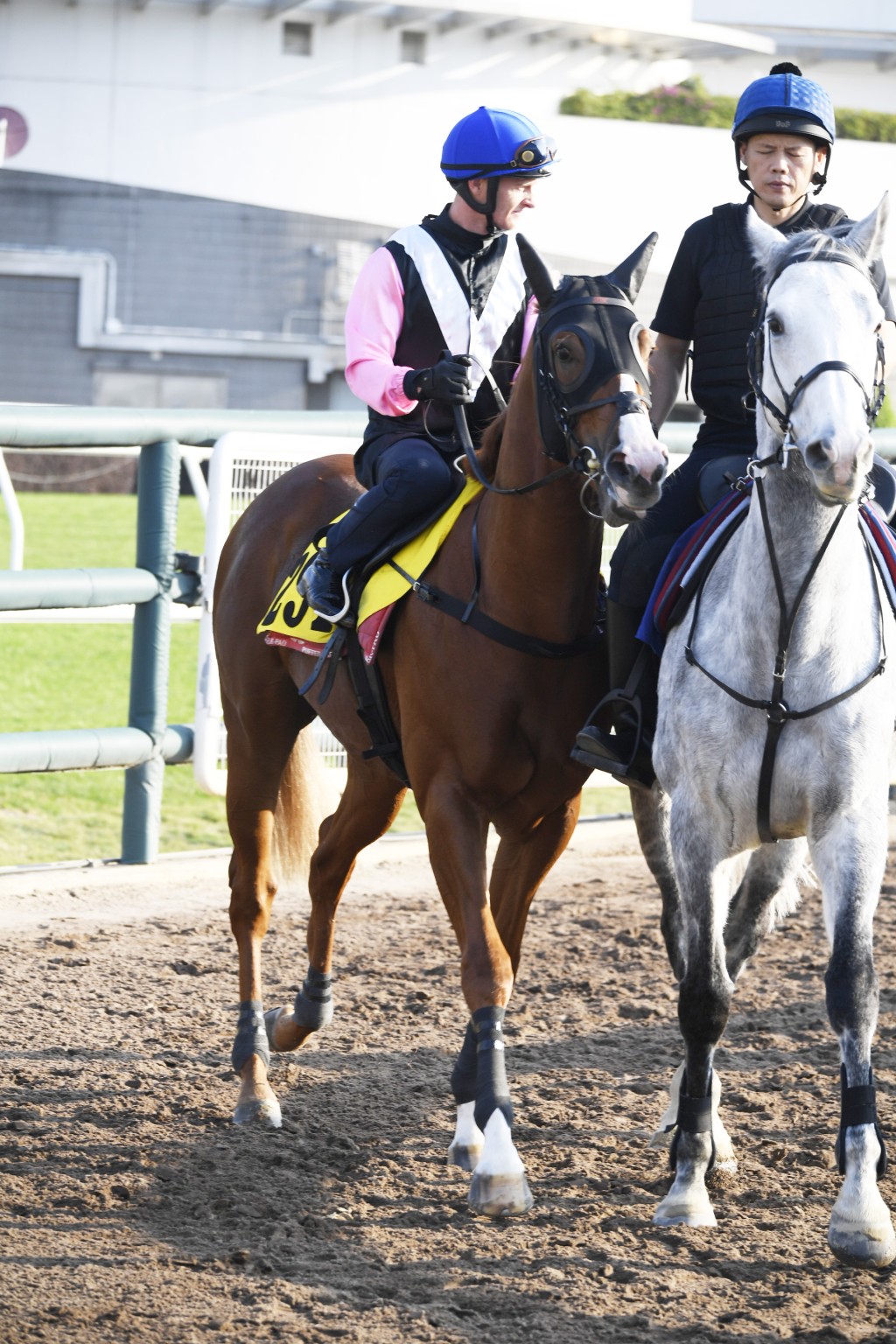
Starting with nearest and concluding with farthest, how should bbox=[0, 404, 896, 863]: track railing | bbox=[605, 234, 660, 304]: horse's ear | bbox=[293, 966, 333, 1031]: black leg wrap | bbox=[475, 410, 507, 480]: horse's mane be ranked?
bbox=[605, 234, 660, 304]: horse's ear < bbox=[475, 410, 507, 480]: horse's mane < bbox=[293, 966, 333, 1031]: black leg wrap < bbox=[0, 404, 896, 863]: track railing

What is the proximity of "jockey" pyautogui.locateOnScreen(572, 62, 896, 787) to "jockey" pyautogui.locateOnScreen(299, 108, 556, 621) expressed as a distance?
1.47 feet

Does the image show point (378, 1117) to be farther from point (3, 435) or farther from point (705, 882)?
point (3, 435)

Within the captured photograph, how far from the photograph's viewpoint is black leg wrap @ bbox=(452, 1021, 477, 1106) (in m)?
4.06

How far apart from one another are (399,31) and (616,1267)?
31.1m

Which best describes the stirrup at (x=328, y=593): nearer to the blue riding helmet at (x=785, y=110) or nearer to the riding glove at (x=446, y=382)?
the riding glove at (x=446, y=382)

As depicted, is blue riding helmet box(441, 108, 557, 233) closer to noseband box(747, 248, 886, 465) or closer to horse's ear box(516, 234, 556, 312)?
horse's ear box(516, 234, 556, 312)

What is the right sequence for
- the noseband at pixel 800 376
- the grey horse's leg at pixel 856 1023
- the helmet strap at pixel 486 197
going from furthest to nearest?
the helmet strap at pixel 486 197 < the grey horse's leg at pixel 856 1023 < the noseband at pixel 800 376

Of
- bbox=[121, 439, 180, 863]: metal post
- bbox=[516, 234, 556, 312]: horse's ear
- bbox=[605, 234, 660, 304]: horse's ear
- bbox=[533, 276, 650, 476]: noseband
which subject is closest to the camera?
bbox=[533, 276, 650, 476]: noseband

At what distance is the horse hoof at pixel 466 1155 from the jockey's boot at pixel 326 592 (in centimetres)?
142

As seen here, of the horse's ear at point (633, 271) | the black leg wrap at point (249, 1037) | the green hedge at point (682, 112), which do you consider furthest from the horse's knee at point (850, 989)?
the green hedge at point (682, 112)

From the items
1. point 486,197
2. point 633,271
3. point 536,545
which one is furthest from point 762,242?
point 486,197

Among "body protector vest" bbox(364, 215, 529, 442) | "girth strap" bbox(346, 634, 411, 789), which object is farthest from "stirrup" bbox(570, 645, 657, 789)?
"body protector vest" bbox(364, 215, 529, 442)

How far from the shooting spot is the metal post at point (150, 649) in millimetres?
6742

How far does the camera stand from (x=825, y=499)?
311 centimetres
